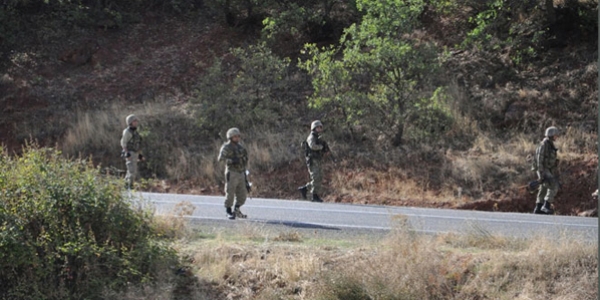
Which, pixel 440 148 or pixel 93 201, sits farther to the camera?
pixel 440 148

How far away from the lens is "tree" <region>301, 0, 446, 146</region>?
20.4m

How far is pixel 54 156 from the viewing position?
10062 mm

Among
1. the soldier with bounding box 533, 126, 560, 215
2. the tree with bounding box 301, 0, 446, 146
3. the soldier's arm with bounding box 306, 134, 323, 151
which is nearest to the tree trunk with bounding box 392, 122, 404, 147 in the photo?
the tree with bounding box 301, 0, 446, 146

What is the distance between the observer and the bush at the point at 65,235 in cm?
919

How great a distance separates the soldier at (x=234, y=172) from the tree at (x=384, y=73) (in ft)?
23.1

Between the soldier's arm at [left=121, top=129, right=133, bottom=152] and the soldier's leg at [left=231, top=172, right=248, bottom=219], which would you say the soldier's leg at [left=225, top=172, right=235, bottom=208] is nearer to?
the soldier's leg at [left=231, top=172, right=248, bottom=219]

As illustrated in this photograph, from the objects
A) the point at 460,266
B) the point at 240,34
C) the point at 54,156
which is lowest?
the point at 460,266

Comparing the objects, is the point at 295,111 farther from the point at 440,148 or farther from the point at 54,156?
the point at 54,156

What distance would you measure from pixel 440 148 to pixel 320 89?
147 inches

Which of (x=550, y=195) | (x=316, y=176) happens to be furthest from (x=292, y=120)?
(x=550, y=195)

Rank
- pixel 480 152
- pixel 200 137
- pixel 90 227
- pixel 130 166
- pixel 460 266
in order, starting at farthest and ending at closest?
pixel 200 137
pixel 480 152
pixel 130 166
pixel 460 266
pixel 90 227

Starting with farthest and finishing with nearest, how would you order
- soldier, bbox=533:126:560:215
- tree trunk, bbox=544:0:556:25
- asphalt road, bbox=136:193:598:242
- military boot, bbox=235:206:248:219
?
tree trunk, bbox=544:0:556:25 → soldier, bbox=533:126:560:215 → military boot, bbox=235:206:248:219 → asphalt road, bbox=136:193:598:242

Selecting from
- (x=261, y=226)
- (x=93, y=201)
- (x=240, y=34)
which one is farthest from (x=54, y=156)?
(x=240, y=34)

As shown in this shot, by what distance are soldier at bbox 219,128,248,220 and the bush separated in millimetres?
3882
